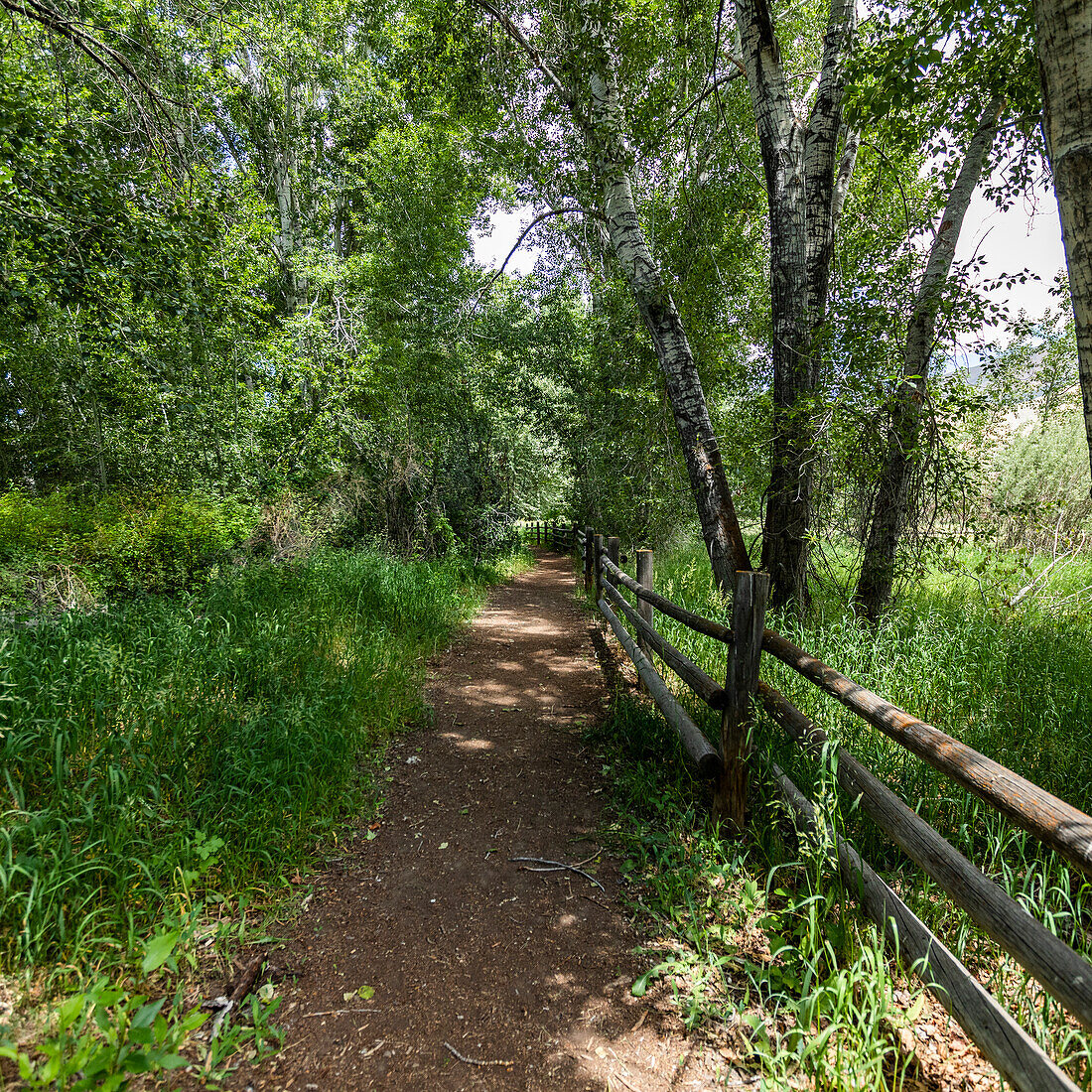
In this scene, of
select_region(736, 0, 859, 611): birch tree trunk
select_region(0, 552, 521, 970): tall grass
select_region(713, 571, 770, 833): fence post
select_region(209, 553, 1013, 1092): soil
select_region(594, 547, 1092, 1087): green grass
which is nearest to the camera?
select_region(209, 553, 1013, 1092): soil

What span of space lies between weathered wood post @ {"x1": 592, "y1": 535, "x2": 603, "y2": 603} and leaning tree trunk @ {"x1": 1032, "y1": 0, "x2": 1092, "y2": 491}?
7195mm

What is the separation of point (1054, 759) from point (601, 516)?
10731mm

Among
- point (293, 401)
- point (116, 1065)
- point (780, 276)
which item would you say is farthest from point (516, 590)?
point (116, 1065)

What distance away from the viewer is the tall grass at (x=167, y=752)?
227 centimetres

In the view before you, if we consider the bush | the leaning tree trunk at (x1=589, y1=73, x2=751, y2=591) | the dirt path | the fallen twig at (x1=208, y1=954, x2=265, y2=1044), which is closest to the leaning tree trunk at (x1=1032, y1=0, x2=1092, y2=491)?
the dirt path

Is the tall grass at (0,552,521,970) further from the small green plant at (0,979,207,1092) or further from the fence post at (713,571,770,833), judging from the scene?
the fence post at (713,571,770,833)

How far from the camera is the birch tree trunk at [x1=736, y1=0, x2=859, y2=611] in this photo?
4.54 meters

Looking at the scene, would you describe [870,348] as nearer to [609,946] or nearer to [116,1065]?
[609,946]

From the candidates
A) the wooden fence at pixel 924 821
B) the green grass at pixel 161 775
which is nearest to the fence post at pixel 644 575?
the wooden fence at pixel 924 821

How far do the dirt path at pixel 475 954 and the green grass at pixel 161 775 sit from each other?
1.40 feet

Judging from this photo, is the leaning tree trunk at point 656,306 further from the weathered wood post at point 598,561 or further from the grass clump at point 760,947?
the weathered wood post at point 598,561

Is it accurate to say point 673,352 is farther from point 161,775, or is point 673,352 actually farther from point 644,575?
point 161,775

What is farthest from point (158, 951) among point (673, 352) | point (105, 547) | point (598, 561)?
point (598, 561)

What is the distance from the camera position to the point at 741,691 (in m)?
2.94
